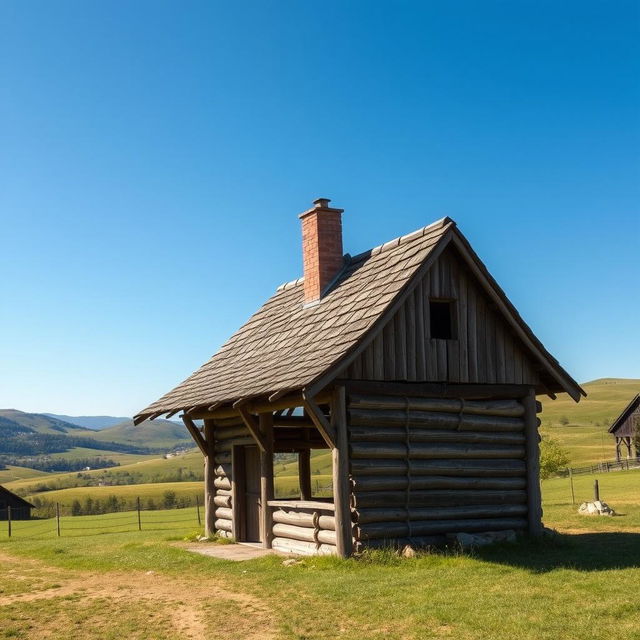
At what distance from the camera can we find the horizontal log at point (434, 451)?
15.9m

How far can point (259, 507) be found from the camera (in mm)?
19484

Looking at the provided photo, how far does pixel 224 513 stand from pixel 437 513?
6525 millimetres

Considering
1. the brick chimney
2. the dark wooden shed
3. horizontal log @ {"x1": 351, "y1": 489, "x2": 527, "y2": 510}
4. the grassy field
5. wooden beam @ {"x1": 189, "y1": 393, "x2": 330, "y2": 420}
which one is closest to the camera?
the grassy field

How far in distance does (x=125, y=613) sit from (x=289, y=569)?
3.81m

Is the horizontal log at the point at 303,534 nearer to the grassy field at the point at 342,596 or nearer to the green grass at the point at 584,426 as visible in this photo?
the grassy field at the point at 342,596

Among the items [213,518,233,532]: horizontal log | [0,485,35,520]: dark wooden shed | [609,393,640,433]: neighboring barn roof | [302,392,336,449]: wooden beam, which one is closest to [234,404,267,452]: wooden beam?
[302,392,336,449]: wooden beam

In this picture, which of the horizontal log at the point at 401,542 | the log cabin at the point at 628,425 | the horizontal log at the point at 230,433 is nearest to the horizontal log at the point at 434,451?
the horizontal log at the point at 401,542

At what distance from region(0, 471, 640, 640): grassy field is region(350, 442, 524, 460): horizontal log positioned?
1892 millimetres

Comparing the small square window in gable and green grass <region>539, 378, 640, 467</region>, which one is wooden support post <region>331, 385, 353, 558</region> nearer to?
the small square window in gable

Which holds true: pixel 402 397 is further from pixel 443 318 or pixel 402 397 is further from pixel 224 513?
pixel 224 513

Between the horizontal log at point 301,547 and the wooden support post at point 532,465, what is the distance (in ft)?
15.1

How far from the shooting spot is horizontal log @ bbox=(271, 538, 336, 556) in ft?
52.2

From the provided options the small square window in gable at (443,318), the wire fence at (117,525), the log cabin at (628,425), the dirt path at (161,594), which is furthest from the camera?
the log cabin at (628,425)

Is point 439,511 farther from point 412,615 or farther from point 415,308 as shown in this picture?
point 412,615
